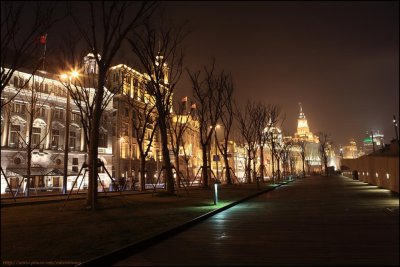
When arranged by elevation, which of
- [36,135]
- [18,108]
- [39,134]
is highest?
[18,108]

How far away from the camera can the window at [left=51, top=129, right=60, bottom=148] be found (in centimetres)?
4747

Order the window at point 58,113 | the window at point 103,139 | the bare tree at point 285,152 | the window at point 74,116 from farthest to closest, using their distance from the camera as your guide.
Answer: the bare tree at point 285,152 → the window at point 103,139 → the window at point 74,116 → the window at point 58,113

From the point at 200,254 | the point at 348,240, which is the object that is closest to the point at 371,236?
the point at 348,240

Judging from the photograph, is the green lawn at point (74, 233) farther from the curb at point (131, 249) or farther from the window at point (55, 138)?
the window at point (55, 138)

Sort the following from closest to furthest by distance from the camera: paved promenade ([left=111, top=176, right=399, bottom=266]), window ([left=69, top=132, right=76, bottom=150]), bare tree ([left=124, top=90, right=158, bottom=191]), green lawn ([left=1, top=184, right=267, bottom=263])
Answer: paved promenade ([left=111, top=176, right=399, bottom=266]) → green lawn ([left=1, top=184, right=267, bottom=263]) → bare tree ([left=124, top=90, right=158, bottom=191]) → window ([left=69, top=132, right=76, bottom=150])

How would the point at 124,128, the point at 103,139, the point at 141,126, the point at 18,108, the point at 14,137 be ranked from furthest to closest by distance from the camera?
the point at 124,128 → the point at 103,139 → the point at 141,126 → the point at 18,108 → the point at 14,137

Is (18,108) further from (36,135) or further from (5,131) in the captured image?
(36,135)

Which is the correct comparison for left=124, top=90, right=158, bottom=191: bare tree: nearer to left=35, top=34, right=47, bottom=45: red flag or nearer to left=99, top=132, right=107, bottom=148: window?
left=99, top=132, right=107, bottom=148: window

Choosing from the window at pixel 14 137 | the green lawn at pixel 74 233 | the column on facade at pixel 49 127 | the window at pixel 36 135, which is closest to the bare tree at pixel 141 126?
the column on facade at pixel 49 127

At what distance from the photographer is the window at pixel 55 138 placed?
4747 centimetres

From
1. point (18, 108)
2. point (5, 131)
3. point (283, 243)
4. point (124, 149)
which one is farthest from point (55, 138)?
point (283, 243)

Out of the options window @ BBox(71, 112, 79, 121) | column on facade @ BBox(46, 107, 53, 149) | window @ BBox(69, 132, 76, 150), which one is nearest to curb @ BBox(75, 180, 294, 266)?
column on facade @ BBox(46, 107, 53, 149)

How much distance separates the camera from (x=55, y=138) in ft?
158

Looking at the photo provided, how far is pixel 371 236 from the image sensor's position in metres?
9.38
